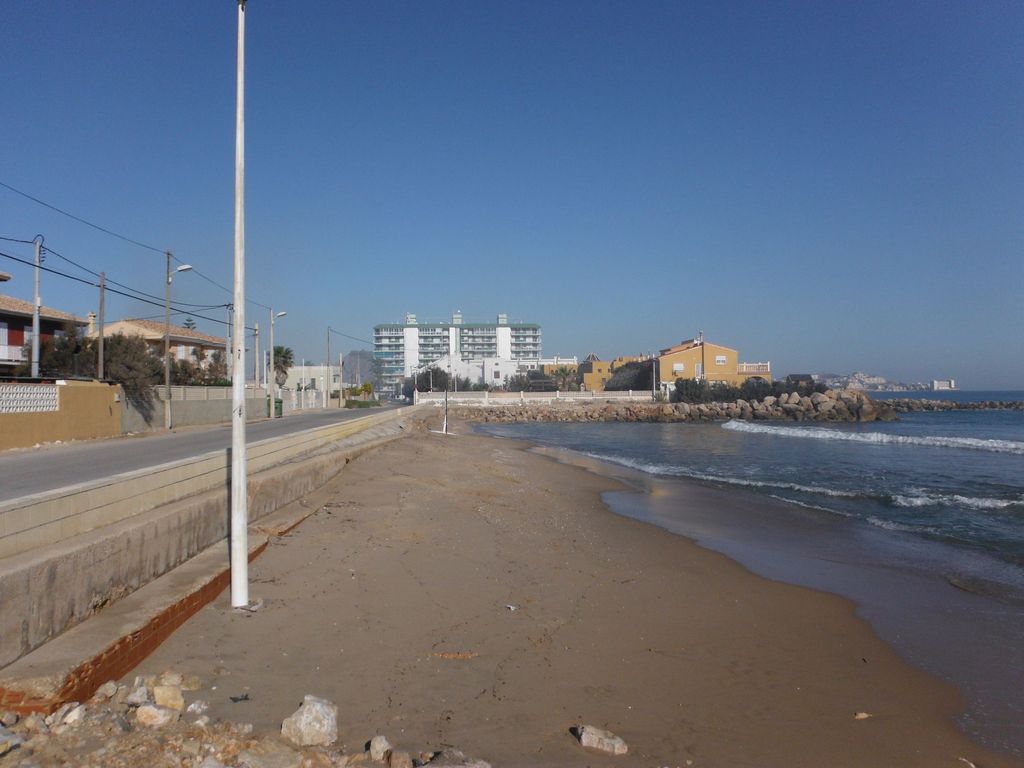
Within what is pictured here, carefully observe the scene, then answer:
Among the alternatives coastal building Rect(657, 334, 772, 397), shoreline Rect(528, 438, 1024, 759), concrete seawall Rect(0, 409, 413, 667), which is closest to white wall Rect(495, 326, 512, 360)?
coastal building Rect(657, 334, 772, 397)

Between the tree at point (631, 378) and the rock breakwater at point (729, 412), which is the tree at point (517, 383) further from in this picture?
the rock breakwater at point (729, 412)

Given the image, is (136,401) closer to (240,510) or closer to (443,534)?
(443,534)

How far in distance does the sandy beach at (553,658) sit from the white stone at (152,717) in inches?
17.6

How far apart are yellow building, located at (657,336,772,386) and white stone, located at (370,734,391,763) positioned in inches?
3856

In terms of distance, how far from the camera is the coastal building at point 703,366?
101 m

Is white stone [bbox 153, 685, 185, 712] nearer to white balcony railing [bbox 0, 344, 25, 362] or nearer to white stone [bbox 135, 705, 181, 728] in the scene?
white stone [bbox 135, 705, 181, 728]

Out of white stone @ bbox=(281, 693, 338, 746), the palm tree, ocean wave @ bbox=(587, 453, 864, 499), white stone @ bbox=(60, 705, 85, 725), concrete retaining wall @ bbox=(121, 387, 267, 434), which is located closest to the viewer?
white stone @ bbox=(60, 705, 85, 725)

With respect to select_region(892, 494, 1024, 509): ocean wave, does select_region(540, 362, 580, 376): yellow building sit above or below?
above

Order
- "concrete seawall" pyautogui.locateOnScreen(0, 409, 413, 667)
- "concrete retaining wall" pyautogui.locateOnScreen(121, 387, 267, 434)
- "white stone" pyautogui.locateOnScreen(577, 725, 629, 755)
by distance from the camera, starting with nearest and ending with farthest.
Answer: "white stone" pyautogui.locateOnScreen(577, 725, 629, 755)
"concrete seawall" pyautogui.locateOnScreen(0, 409, 413, 667)
"concrete retaining wall" pyautogui.locateOnScreen(121, 387, 267, 434)

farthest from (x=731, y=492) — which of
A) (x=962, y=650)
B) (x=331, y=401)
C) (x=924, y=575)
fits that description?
(x=331, y=401)

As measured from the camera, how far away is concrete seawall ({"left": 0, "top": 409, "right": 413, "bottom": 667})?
5137mm

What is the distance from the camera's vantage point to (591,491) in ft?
70.1

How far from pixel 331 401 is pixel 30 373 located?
4280 cm

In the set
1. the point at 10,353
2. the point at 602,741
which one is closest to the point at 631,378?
the point at 10,353
